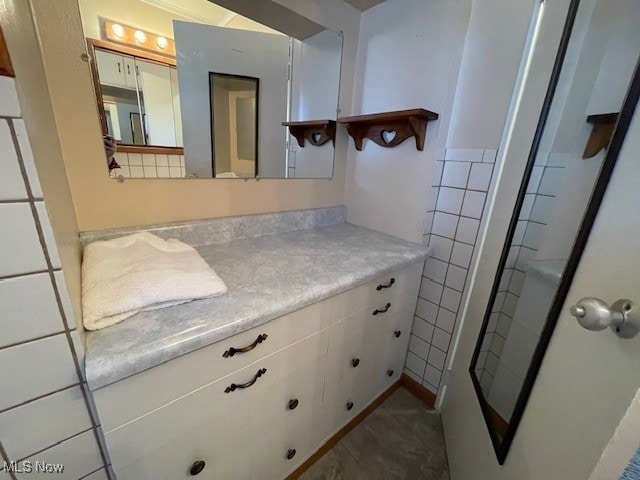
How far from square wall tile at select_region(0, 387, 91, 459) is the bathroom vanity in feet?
0.16

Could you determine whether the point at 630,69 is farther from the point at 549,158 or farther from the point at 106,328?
the point at 106,328

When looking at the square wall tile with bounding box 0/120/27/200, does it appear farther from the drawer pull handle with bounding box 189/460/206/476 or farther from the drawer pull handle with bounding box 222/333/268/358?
the drawer pull handle with bounding box 189/460/206/476

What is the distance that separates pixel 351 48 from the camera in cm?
132

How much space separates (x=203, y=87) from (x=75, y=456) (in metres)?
1.12

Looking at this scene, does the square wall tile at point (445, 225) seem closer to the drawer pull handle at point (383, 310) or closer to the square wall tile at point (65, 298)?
the drawer pull handle at point (383, 310)

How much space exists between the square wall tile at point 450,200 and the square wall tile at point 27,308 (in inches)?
50.2

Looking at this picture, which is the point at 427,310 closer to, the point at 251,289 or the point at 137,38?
the point at 251,289

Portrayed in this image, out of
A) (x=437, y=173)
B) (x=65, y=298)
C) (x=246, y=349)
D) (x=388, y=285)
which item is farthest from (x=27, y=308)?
(x=437, y=173)

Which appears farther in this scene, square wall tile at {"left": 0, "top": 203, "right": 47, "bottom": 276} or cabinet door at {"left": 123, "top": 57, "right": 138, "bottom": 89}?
cabinet door at {"left": 123, "top": 57, "right": 138, "bottom": 89}

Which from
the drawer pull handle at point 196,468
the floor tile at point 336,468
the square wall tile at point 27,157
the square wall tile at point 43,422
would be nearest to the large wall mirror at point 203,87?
the square wall tile at point 27,157

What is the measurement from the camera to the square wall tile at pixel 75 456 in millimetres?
485

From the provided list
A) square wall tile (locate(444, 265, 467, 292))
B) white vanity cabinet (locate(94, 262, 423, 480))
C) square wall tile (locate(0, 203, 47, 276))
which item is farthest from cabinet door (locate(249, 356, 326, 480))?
square wall tile (locate(444, 265, 467, 292))

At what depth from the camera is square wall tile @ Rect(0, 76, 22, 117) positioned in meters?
0.33

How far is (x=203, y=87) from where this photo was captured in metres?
1.00
